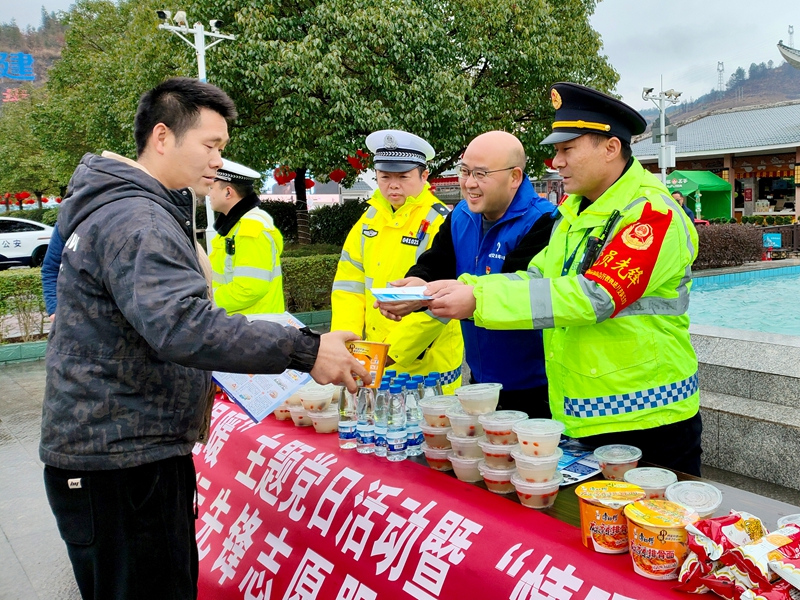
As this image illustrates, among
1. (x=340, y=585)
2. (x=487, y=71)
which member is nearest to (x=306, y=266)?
(x=487, y=71)

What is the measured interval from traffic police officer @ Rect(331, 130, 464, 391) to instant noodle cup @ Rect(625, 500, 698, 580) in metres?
1.70

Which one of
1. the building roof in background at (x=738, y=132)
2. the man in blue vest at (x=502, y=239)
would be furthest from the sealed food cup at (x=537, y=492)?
the building roof in background at (x=738, y=132)

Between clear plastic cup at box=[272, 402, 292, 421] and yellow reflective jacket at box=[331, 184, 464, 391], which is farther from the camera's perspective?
yellow reflective jacket at box=[331, 184, 464, 391]

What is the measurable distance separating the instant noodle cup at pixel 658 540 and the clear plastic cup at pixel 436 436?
729mm

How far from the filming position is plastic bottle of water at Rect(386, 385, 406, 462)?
2.15m

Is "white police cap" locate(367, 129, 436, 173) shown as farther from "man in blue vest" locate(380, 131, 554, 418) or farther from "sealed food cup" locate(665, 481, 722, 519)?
"sealed food cup" locate(665, 481, 722, 519)

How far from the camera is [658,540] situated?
4.51ft

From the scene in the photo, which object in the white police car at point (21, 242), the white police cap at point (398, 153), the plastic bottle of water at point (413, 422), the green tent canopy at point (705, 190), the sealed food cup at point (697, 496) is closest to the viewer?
the sealed food cup at point (697, 496)

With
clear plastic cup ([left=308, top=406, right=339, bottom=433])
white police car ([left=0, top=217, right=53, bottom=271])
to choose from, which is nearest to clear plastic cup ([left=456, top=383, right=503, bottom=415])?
clear plastic cup ([left=308, top=406, right=339, bottom=433])

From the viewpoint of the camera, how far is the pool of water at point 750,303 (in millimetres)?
8148

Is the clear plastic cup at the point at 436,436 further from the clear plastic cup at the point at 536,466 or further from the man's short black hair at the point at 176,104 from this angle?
the man's short black hair at the point at 176,104

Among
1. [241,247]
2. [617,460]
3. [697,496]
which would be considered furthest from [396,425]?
[241,247]

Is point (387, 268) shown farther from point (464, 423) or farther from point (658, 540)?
point (658, 540)

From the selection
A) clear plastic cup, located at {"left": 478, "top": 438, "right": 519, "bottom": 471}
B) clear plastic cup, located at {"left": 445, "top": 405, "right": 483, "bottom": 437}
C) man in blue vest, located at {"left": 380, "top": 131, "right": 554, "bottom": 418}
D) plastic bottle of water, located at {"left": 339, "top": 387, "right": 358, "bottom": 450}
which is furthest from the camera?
man in blue vest, located at {"left": 380, "top": 131, "right": 554, "bottom": 418}
